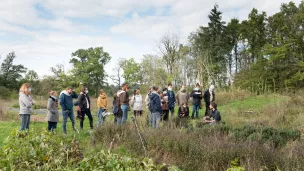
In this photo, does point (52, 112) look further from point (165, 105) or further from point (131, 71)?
point (131, 71)

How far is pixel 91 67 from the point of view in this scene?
6184 cm

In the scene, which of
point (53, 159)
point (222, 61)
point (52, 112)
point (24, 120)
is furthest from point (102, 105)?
point (222, 61)

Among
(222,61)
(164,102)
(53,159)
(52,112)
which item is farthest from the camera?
(222,61)

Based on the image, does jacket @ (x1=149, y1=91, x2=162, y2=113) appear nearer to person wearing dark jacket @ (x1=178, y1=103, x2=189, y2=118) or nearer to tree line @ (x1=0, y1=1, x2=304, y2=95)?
person wearing dark jacket @ (x1=178, y1=103, x2=189, y2=118)

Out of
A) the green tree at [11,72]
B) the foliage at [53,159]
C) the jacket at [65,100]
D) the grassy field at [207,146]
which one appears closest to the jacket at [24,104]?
the jacket at [65,100]

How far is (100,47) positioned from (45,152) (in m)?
64.5

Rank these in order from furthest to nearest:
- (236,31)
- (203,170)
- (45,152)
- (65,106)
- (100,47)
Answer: (100,47) → (236,31) → (65,106) → (203,170) → (45,152)

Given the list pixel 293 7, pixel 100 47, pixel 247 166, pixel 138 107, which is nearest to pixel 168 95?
pixel 138 107

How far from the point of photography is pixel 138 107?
433 inches

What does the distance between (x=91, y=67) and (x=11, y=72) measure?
1621cm

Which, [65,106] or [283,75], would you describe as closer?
[65,106]

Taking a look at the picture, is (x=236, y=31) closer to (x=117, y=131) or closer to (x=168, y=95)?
(x=168, y=95)

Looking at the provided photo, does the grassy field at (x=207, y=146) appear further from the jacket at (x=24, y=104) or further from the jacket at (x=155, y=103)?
the jacket at (x=155, y=103)

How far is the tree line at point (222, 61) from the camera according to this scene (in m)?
29.2
